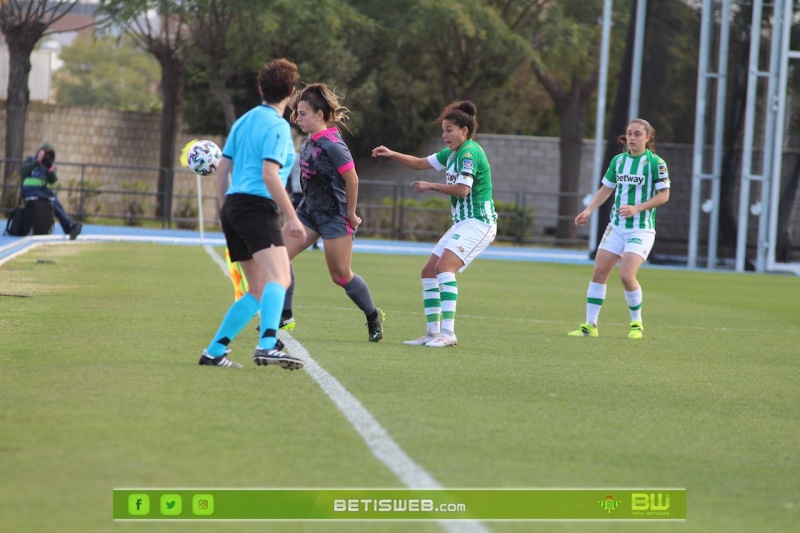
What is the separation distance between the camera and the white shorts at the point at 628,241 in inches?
459

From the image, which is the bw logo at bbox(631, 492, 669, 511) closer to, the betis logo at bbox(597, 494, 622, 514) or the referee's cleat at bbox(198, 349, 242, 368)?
the betis logo at bbox(597, 494, 622, 514)

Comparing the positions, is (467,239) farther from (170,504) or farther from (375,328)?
(170,504)

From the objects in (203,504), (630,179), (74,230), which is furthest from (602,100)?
(203,504)

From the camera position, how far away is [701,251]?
26594 mm

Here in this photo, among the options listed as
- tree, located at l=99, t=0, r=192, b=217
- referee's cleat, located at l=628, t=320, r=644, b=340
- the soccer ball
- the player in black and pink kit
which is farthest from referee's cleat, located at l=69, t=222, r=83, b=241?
the player in black and pink kit

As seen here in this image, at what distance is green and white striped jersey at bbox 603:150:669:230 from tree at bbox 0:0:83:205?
2203 centimetres

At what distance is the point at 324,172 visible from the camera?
974 centimetres

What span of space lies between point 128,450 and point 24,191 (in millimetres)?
A: 18357

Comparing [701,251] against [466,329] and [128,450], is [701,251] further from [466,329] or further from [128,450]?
[128,450]

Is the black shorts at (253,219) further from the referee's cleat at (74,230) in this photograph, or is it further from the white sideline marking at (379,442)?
the referee's cleat at (74,230)

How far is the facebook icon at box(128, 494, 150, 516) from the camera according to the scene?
14.6ft

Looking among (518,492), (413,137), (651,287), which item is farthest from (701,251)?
(518,492)

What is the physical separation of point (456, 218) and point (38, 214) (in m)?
14.5

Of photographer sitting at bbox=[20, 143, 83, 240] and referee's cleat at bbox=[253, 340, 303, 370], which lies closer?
referee's cleat at bbox=[253, 340, 303, 370]
